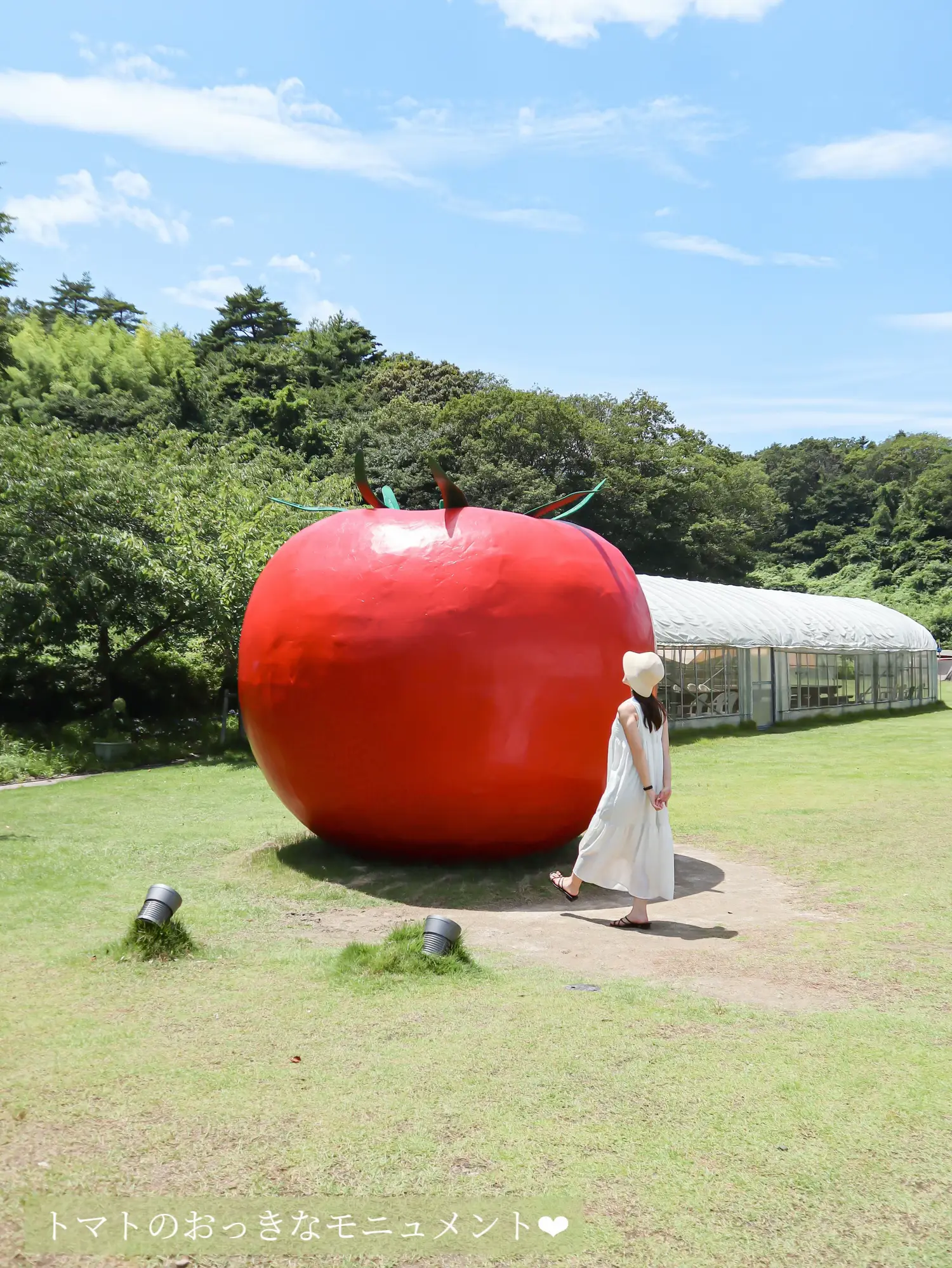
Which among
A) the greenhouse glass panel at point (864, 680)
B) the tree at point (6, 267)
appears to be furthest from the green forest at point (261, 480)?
the greenhouse glass panel at point (864, 680)

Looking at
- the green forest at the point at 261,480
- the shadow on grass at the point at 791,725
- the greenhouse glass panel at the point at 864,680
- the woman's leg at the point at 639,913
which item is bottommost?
the shadow on grass at the point at 791,725

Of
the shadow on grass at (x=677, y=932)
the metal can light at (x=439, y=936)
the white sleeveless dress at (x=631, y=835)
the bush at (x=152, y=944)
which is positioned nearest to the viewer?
the metal can light at (x=439, y=936)

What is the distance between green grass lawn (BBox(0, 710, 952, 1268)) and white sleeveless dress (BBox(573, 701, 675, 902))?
1.09m

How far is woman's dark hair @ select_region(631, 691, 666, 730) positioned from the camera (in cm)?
728

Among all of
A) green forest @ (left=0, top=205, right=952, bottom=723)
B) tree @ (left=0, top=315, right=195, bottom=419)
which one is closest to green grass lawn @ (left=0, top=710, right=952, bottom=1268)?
green forest @ (left=0, top=205, right=952, bottom=723)

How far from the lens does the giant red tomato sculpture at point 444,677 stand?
26.1 feet

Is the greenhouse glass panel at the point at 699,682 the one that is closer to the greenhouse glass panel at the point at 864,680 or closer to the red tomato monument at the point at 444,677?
the greenhouse glass panel at the point at 864,680

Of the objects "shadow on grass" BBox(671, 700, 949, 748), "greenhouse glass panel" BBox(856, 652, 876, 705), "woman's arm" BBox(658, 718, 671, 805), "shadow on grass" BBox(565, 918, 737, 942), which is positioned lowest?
"shadow on grass" BBox(671, 700, 949, 748)

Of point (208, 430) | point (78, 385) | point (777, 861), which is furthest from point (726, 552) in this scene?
point (777, 861)

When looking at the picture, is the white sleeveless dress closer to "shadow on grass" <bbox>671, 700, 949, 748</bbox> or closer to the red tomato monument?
the red tomato monument

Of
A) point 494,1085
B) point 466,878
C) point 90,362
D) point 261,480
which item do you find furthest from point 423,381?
point 494,1085

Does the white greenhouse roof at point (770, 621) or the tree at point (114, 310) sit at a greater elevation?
the tree at point (114, 310)

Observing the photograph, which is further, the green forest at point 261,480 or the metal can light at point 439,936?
the green forest at point 261,480

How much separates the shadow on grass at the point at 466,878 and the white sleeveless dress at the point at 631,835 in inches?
29.9
